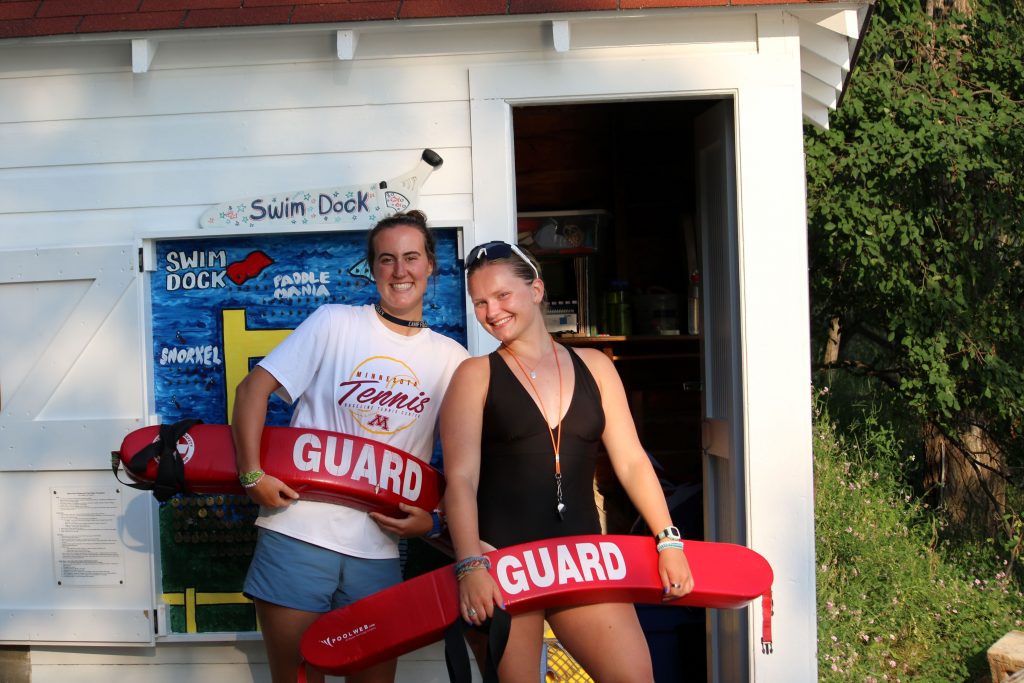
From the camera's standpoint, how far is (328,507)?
9.77ft

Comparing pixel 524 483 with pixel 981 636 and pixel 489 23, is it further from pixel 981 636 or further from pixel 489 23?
pixel 981 636

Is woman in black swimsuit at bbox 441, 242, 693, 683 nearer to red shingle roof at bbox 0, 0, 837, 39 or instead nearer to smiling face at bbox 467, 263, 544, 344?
smiling face at bbox 467, 263, 544, 344

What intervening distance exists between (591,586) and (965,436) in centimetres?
654

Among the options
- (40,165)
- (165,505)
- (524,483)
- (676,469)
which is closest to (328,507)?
(524,483)

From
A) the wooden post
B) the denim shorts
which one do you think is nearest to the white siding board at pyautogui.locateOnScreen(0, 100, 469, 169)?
the denim shorts

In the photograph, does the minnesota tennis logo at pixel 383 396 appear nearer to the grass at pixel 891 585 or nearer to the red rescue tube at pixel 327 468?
the red rescue tube at pixel 327 468

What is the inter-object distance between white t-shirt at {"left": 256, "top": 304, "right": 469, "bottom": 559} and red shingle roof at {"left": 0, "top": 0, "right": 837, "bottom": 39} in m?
1.29

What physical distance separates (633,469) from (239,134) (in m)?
2.13

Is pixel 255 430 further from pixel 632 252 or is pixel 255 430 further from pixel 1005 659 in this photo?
pixel 632 252

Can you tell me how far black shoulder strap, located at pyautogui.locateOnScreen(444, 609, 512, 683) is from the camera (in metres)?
2.43

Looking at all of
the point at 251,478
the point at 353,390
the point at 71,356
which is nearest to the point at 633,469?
the point at 353,390

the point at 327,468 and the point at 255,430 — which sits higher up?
the point at 255,430

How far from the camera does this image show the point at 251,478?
2920mm

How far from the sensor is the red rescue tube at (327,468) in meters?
2.90
